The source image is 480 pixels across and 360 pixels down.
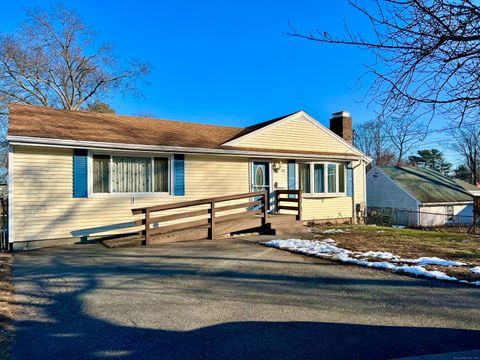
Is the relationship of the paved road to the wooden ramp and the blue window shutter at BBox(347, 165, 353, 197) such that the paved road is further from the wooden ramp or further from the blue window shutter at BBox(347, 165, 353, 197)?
the blue window shutter at BBox(347, 165, 353, 197)

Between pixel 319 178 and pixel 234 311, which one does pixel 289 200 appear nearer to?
pixel 319 178

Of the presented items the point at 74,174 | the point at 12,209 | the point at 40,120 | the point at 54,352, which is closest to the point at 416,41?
the point at 54,352

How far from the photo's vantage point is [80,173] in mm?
9594

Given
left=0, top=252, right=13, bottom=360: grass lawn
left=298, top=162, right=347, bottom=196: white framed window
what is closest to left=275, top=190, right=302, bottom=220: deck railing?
left=298, top=162, right=347, bottom=196: white framed window

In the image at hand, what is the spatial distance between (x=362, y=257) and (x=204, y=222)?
193 inches

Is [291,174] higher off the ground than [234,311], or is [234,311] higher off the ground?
[291,174]

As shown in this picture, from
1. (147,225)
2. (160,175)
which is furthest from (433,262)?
(160,175)

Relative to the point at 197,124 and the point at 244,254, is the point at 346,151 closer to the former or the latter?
the point at 197,124

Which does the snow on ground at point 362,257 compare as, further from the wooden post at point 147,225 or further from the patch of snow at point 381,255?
the wooden post at point 147,225

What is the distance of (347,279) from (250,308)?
2127mm

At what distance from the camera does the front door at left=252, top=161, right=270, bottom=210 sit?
12984 millimetres

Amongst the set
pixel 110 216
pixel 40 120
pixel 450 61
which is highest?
pixel 40 120

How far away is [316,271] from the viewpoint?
638 cm

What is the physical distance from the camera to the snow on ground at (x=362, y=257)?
240 inches
